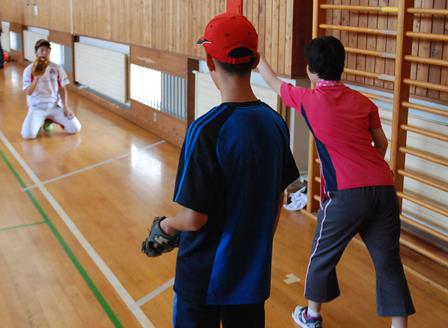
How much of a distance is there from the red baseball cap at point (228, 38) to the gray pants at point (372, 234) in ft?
3.74

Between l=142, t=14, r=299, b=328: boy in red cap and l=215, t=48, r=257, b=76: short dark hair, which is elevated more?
l=215, t=48, r=257, b=76: short dark hair

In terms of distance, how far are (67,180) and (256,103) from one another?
4.14 m

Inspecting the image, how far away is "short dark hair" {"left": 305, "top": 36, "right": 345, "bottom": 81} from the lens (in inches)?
109

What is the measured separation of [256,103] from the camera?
6.23ft

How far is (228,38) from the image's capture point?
1814 millimetres

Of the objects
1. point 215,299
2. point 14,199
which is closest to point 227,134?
point 215,299

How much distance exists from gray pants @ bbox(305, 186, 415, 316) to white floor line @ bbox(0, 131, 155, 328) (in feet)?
3.18

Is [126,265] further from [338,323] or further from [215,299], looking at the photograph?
[215,299]

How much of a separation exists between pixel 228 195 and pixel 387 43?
271cm

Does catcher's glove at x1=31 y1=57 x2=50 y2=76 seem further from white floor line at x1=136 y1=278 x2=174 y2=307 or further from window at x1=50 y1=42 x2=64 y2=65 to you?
white floor line at x1=136 y1=278 x2=174 y2=307

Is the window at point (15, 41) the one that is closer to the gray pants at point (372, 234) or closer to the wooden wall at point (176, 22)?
the wooden wall at point (176, 22)

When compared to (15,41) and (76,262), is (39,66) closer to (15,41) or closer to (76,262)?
(76,262)

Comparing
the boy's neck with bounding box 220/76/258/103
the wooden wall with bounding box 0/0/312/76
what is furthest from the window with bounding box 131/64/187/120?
the boy's neck with bounding box 220/76/258/103

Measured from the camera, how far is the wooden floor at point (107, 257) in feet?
10.8
